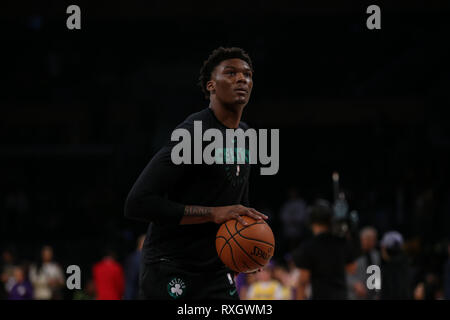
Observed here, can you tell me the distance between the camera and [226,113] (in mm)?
3359

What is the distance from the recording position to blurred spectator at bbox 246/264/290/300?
7609 millimetres

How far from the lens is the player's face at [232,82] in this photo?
3.31 metres

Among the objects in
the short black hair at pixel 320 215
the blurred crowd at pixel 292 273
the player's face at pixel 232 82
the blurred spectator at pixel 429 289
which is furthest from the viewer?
the blurred spectator at pixel 429 289

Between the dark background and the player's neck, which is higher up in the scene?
the dark background

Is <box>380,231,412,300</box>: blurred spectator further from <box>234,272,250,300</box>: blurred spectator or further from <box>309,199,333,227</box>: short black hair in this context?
<box>234,272,250,300</box>: blurred spectator

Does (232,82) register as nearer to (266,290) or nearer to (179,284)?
(179,284)

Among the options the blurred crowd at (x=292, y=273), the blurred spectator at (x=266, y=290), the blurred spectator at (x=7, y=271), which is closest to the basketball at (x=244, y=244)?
the blurred crowd at (x=292, y=273)

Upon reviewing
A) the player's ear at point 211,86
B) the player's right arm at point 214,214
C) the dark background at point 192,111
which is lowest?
the player's right arm at point 214,214

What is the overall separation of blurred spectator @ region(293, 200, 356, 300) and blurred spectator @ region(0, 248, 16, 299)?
560 cm

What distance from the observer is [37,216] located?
51.6 feet

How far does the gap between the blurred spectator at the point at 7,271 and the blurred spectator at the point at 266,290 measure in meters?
Answer: 3.92

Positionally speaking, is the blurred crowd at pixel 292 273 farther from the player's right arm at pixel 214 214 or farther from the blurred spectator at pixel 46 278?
the player's right arm at pixel 214 214

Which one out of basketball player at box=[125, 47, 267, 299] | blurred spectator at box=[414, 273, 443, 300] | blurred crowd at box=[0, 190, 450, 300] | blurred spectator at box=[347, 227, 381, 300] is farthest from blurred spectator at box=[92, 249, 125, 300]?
basketball player at box=[125, 47, 267, 299]

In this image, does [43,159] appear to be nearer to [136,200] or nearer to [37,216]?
[37,216]
